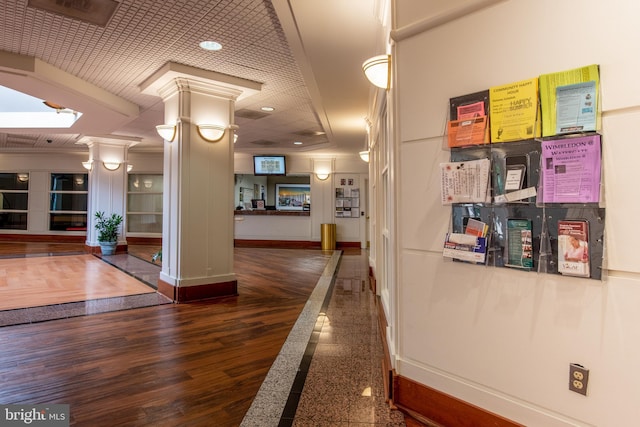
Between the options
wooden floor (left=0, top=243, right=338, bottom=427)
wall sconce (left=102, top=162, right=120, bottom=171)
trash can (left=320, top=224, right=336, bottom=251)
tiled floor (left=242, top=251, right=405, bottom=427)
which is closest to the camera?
tiled floor (left=242, top=251, right=405, bottom=427)

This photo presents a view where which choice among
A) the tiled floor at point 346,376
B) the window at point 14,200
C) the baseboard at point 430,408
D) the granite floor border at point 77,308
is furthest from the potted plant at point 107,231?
the baseboard at point 430,408

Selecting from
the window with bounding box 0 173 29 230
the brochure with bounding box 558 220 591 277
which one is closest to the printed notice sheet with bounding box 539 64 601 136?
the brochure with bounding box 558 220 591 277

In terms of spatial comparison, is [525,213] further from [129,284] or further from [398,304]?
[129,284]

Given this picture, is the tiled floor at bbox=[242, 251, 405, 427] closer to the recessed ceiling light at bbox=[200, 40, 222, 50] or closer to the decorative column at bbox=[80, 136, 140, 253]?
the recessed ceiling light at bbox=[200, 40, 222, 50]

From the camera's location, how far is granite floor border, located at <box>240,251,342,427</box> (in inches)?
70.6

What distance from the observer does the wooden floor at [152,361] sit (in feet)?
6.19

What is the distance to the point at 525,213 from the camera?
57.4 inches

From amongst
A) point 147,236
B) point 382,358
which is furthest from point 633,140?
point 147,236

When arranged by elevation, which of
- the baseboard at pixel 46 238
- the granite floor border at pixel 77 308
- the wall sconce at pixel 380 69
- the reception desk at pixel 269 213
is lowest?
the granite floor border at pixel 77 308

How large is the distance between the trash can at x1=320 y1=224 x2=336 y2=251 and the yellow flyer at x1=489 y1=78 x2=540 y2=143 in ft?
28.4

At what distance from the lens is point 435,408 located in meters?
1.72

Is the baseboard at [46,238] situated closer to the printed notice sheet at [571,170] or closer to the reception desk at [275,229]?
the reception desk at [275,229]

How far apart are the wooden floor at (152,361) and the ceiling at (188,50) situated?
9.07ft

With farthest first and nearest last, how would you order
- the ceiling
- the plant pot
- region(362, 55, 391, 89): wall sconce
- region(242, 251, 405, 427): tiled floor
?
the plant pot < the ceiling < region(362, 55, 391, 89): wall sconce < region(242, 251, 405, 427): tiled floor
